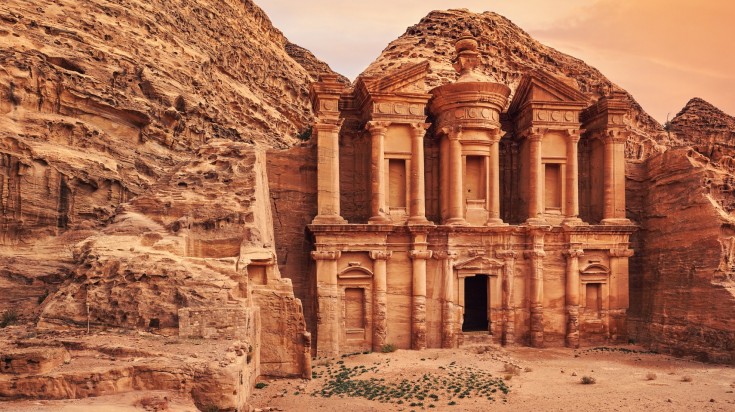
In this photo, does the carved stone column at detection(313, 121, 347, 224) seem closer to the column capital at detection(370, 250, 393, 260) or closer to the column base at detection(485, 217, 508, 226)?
the column capital at detection(370, 250, 393, 260)

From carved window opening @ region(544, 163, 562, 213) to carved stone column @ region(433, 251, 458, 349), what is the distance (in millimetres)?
6057

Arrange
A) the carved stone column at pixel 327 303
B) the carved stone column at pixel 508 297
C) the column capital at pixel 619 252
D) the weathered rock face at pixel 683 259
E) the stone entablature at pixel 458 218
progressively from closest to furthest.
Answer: the weathered rock face at pixel 683 259 < the carved stone column at pixel 327 303 < the stone entablature at pixel 458 218 < the carved stone column at pixel 508 297 < the column capital at pixel 619 252

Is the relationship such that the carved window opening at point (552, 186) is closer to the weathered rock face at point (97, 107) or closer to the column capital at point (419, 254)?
the column capital at point (419, 254)

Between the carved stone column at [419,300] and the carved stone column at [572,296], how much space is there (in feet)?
22.2

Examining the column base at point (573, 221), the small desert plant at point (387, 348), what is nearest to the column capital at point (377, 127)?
the small desert plant at point (387, 348)

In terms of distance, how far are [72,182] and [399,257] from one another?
43.6 feet

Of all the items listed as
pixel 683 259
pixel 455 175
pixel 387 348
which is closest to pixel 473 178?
pixel 455 175

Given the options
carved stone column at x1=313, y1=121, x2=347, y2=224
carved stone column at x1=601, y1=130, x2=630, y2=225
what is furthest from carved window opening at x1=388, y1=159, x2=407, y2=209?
carved stone column at x1=601, y1=130, x2=630, y2=225

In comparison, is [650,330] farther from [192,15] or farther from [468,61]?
[192,15]

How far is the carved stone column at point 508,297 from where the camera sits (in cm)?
2309

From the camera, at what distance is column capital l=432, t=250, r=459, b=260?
2262 cm

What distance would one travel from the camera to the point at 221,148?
20.7m

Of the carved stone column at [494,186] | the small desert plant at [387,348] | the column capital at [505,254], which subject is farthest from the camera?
the carved stone column at [494,186]

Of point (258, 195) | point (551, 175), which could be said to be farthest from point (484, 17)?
point (258, 195)
